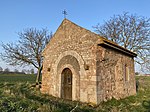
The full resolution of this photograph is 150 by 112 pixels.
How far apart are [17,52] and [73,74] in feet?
41.7

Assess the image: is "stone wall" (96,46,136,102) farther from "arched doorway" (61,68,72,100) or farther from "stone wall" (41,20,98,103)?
"arched doorway" (61,68,72,100)

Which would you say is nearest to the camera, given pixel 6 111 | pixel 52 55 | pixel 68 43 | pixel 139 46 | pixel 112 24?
pixel 6 111

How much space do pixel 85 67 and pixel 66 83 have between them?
2272mm

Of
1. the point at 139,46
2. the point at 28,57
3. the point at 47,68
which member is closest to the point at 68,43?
the point at 47,68

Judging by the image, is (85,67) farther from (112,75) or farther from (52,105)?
(52,105)

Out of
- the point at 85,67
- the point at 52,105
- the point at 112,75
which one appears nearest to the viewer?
the point at 52,105

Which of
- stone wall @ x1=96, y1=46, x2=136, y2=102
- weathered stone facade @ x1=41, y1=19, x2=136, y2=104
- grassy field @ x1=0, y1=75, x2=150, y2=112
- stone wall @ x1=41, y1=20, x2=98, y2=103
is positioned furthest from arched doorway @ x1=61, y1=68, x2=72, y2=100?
stone wall @ x1=96, y1=46, x2=136, y2=102

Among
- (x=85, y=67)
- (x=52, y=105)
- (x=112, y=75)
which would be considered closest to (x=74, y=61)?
(x=85, y=67)

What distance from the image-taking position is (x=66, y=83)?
10.2 m

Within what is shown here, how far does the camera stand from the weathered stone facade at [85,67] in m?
8.58

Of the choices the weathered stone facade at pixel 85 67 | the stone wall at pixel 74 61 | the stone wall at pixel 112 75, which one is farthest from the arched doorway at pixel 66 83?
the stone wall at pixel 112 75

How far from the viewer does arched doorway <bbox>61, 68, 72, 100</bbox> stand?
9.96m

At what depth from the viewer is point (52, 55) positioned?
11.7 m

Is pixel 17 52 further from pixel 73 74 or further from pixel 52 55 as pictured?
pixel 73 74
